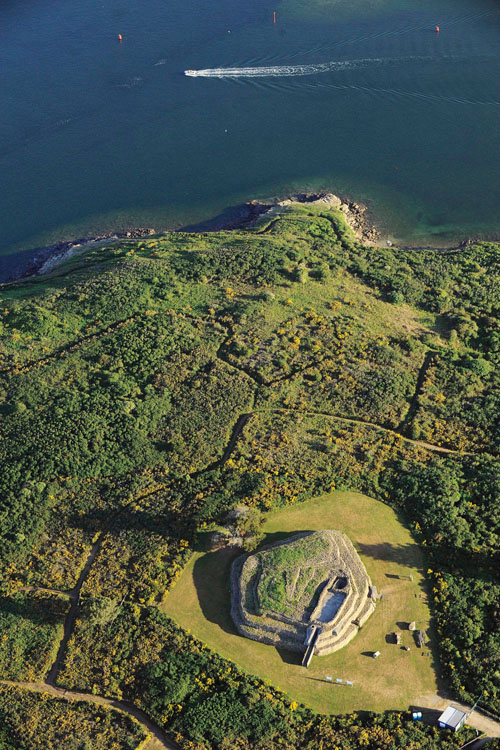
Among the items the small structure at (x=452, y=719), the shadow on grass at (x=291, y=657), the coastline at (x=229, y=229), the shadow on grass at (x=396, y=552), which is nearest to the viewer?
the small structure at (x=452, y=719)

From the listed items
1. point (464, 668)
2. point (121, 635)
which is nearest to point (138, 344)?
point (121, 635)

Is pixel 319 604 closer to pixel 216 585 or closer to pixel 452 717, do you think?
pixel 216 585

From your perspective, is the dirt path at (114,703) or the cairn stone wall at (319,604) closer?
the dirt path at (114,703)

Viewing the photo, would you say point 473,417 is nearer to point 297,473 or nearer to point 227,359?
point 297,473

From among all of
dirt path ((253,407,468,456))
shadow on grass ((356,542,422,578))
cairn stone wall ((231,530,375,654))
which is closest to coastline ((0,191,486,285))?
dirt path ((253,407,468,456))

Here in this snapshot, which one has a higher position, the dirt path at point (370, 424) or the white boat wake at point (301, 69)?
the white boat wake at point (301, 69)

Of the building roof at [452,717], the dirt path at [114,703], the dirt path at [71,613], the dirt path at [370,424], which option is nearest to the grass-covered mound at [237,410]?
the dirt path at [370,424]

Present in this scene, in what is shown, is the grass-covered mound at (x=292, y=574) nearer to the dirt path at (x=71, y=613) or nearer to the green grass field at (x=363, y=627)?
the green grass field at (x=363, y=627)
